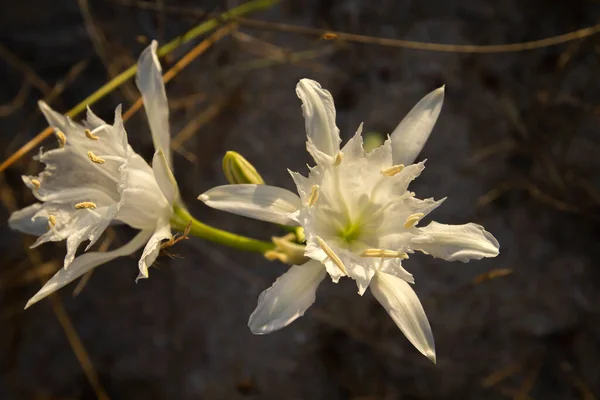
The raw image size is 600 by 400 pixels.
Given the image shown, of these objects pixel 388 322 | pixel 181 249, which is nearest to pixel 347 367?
pixel 388 322

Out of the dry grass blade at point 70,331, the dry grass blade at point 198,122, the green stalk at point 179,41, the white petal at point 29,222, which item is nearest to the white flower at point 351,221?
the white petal at point 29,222

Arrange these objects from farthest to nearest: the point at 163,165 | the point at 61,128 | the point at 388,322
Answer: the point at 388,322 → the point at 61,128 → the point at 163,165

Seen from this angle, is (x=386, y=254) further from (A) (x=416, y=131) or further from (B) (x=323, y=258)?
(A) (x=416, y=131)

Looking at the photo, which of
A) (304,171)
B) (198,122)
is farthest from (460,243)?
(198,122)

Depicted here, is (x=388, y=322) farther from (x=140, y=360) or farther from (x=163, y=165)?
(x=163, y=165)

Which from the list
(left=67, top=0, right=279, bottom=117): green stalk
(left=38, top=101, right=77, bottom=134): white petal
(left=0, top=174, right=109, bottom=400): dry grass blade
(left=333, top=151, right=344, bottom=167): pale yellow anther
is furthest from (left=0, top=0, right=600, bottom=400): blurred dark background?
(left=333, top=151, right=344, bottom=167): pale yellow anther

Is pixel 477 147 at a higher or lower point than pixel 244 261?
higher
